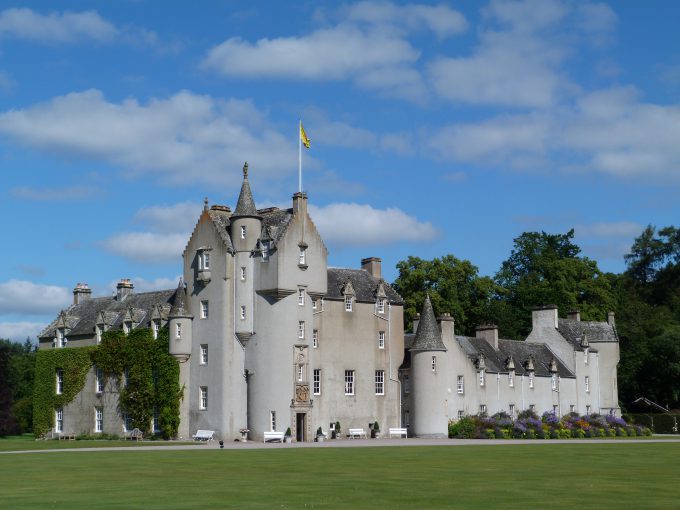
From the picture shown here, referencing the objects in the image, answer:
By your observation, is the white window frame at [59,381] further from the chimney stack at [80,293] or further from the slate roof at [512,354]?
the slate roof at [512,354]

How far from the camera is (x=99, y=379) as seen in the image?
2744 inches

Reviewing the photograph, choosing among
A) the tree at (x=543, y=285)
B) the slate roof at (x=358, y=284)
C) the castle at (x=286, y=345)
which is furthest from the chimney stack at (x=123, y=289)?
the tree at (x=543, y=285)

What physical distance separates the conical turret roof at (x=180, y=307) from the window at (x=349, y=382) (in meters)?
11.0

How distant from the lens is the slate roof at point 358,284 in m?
66.6

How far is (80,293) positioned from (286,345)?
2367 centimetres

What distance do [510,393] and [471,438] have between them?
11.6 meters

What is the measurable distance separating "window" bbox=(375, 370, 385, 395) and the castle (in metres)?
0.07

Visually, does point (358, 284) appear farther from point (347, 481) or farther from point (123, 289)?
point (347, 481)

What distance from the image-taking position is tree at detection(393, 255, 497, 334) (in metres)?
86.9

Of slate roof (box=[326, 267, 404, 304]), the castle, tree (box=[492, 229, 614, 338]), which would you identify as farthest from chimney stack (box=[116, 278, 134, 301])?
tree (box=[492, 229, 614, 338])

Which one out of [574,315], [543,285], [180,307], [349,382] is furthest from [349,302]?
[543,285]

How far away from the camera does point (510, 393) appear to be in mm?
73250

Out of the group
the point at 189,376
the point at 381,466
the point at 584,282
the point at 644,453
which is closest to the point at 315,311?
the point at 189,376

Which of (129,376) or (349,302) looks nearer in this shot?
(349,302)
